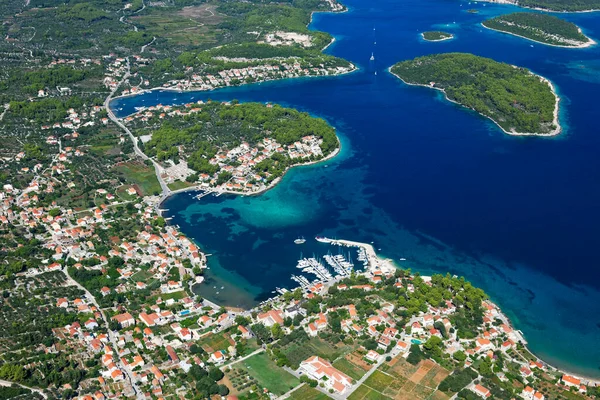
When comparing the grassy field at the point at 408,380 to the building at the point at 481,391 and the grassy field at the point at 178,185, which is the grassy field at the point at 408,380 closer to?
the building at the point at 481,391

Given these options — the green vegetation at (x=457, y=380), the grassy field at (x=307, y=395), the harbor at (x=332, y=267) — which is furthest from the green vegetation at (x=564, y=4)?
the grassy field at (x=307, y=395)

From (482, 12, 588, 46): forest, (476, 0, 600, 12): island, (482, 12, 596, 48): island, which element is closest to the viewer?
(482, 12, 596, 48): island

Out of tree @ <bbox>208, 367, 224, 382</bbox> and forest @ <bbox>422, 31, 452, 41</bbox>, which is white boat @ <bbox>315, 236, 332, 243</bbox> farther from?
forest @ <bbox>422, 31, 452, 41</bbox>

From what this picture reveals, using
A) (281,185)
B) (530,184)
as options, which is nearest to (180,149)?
(281,185)

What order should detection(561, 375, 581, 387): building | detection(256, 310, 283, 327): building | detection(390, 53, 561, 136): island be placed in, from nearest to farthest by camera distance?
detection(561, 375, 581, 387): building
detection(256, 310, 283, 327): building
detection(390, 53, 561, 136): island

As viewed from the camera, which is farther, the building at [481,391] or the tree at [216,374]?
the tree at [216,374]

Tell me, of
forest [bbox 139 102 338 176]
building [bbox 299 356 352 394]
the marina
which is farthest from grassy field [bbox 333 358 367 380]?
forest [bbox 139 102 338 176]

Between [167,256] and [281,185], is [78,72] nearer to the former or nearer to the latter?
[281,185]
